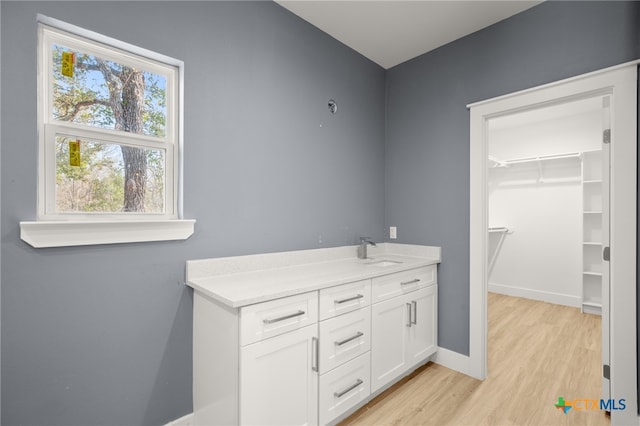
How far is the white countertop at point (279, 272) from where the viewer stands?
1482mm

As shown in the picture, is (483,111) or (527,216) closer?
(483,111)

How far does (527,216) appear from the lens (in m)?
4.50

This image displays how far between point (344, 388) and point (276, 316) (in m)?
0.71

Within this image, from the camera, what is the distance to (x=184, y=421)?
170cm

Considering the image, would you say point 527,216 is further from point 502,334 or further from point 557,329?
point 502,334

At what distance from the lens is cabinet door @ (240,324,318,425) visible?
4.48ft

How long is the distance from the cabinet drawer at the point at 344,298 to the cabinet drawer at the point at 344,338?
35 mm

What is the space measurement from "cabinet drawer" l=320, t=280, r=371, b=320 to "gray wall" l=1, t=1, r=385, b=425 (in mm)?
606

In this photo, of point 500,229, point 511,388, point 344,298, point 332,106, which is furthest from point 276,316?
point 500,229

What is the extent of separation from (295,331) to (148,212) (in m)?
1.04

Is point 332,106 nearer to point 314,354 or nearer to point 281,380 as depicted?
point 314,354

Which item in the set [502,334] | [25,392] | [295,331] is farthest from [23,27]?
[502,334]

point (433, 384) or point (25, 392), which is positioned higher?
point (25, 392)

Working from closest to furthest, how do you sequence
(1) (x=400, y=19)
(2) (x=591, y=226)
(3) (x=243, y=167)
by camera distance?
(3) (x=243, y=167)
(1) (x=400, y=19)
(2) (x=591, y=226)
